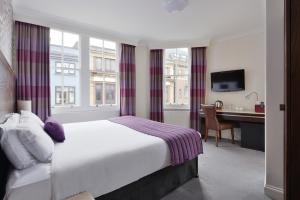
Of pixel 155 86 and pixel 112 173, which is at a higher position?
pixel 155 86

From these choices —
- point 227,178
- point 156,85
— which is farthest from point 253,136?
point 156,85

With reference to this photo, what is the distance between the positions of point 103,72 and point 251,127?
139 inches

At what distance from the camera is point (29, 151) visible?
1.33m

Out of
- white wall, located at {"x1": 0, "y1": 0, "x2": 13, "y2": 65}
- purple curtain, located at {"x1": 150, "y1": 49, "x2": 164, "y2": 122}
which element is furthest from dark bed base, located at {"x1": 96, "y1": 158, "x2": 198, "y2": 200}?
purple curtain, located at {"x1": 150, "y1": 49, "x2": 164, "y2": 122}

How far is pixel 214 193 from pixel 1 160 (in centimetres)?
201

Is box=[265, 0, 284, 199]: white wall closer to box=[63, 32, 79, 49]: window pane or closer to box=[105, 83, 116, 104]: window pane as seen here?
box=[105, 83, 116, 104]: window pane

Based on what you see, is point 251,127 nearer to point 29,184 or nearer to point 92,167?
point 92,167

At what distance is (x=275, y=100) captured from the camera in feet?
6.28

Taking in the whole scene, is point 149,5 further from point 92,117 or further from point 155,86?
point 92,117

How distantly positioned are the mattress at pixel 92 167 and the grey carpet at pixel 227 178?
54 centimetres

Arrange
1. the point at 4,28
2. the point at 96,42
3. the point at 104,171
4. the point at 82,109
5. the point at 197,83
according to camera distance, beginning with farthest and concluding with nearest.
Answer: the point at 197,83 < the point at 96,42 < the point at 82,109 < the point at 4,28 < the point at 104,171

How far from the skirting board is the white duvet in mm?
1126
